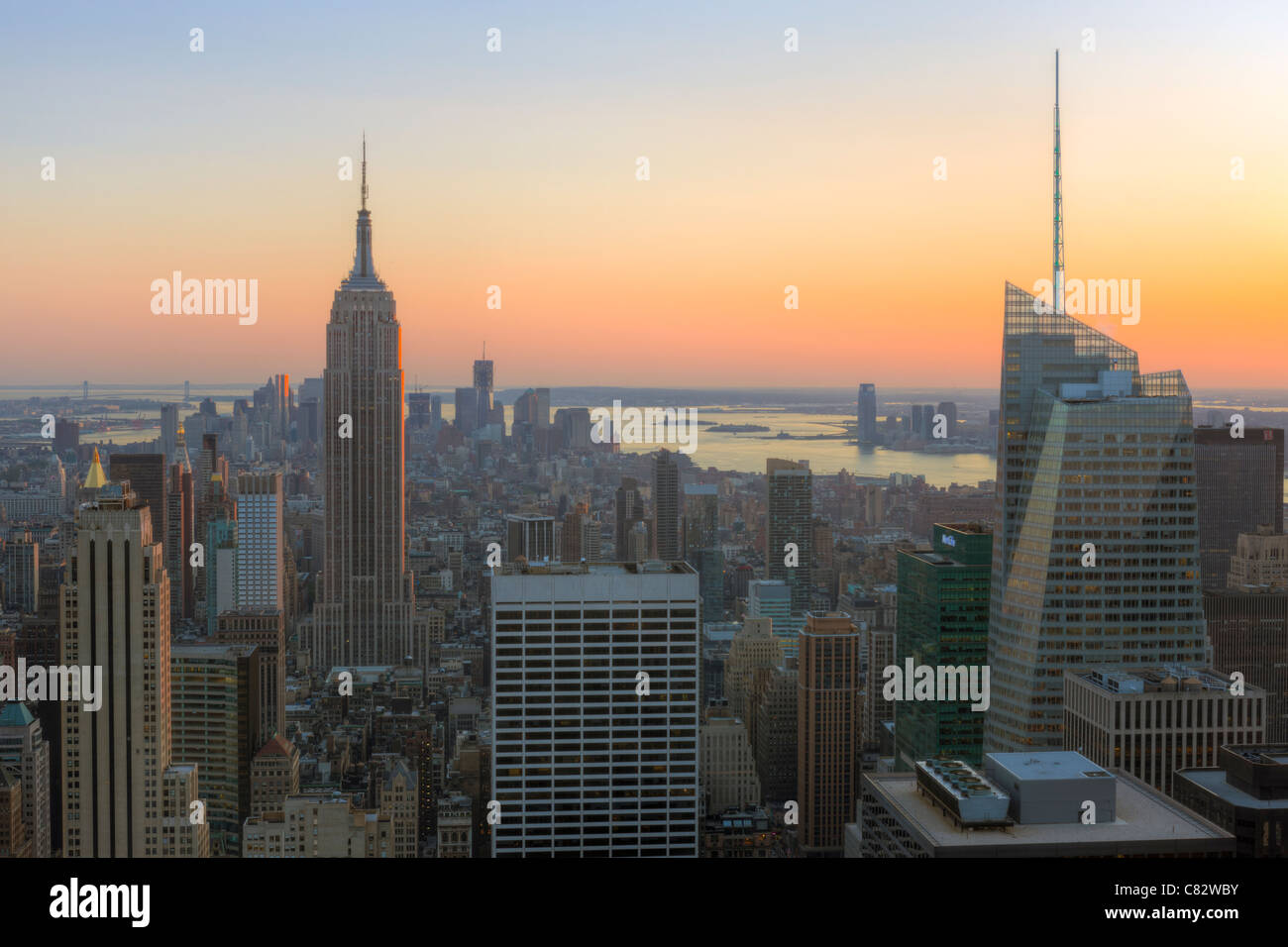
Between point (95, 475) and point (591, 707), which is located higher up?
point (95, 475)

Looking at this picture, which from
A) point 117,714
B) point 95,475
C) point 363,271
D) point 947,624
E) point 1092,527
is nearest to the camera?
point 117,714

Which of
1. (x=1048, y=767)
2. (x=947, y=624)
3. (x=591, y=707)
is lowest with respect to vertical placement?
(x=591, y=707)

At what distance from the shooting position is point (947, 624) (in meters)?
17.1

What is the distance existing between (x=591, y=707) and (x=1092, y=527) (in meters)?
6.90

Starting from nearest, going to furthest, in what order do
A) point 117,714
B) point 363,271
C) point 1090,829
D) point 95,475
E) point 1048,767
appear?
point 1090,829 → point 1048,767 → point 117,714 → point 95,475 → point 363,271

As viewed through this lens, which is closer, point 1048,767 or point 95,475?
point 1048,767

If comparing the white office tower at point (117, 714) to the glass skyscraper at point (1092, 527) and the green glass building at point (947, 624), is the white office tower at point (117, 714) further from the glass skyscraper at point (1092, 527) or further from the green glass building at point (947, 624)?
the glass skyscraper at point (1092, 527)

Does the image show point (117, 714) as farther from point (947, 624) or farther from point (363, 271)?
point (363, 271)

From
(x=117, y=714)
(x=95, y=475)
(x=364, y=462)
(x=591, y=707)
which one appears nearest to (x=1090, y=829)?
(x=591, y=707)

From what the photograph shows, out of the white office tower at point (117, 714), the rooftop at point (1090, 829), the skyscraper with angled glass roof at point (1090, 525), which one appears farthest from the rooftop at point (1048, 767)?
the white office tower at point (117, 714)

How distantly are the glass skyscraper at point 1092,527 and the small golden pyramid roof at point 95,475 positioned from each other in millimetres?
11099

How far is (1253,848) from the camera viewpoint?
881cm

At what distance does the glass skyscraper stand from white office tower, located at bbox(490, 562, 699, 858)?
442cm
